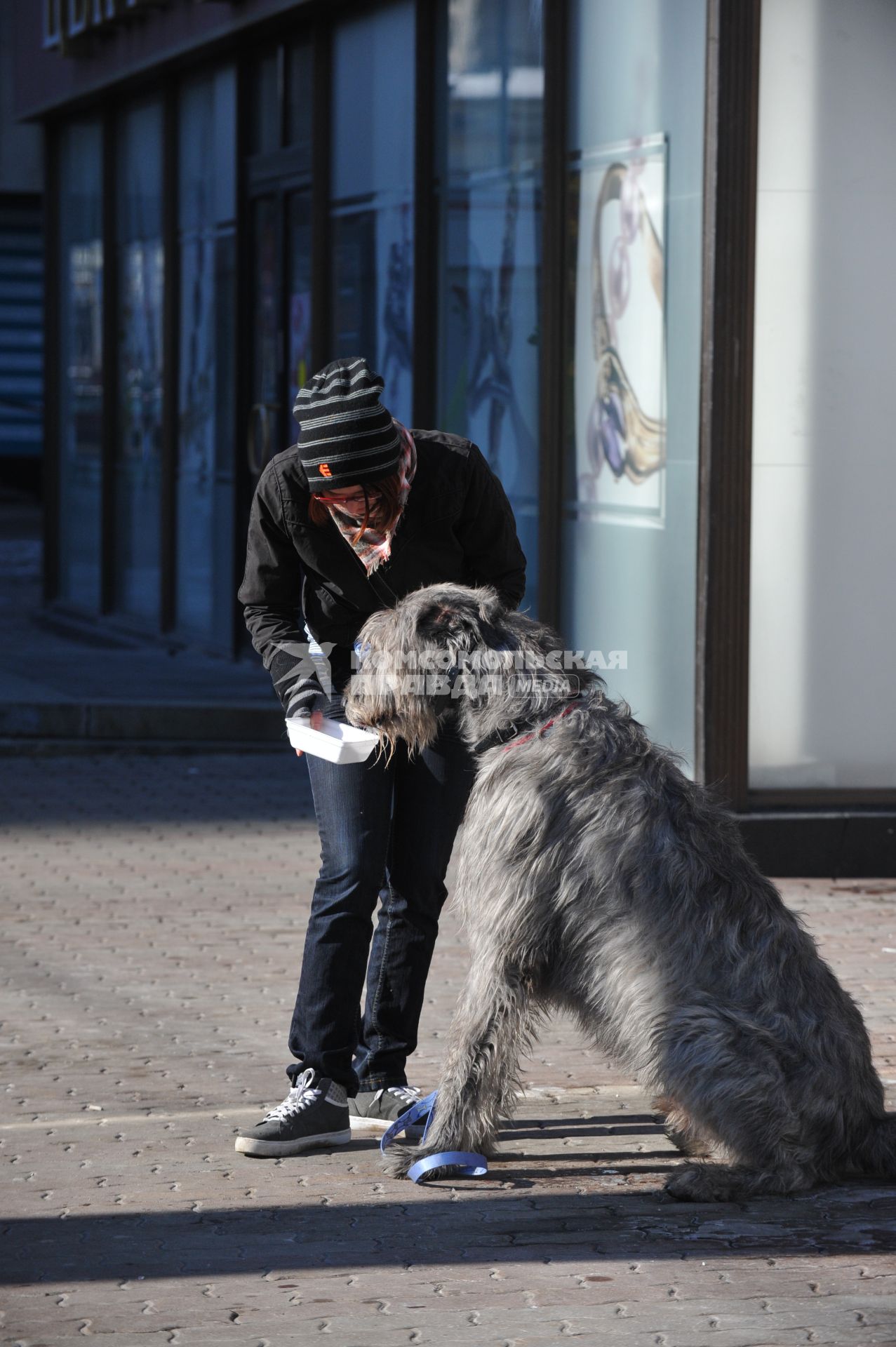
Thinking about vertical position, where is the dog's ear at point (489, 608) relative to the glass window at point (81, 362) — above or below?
below

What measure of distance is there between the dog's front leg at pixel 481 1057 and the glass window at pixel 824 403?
3.88 meters

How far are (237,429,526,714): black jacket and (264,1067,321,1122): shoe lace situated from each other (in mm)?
946

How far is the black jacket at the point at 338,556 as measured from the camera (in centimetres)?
477

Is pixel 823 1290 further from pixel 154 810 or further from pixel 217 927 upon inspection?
pixel 154 810

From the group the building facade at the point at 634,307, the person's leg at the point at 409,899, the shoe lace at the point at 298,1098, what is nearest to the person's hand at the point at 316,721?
the person's leg at the point at 409,899

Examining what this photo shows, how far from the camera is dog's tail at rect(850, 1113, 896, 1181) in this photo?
4.50m

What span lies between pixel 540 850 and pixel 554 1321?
1.12 metres

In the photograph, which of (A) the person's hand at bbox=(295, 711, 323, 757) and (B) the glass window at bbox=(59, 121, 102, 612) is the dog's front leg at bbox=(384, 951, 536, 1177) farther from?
(B) the glass window at bbox=(59, 121, 102, 612)

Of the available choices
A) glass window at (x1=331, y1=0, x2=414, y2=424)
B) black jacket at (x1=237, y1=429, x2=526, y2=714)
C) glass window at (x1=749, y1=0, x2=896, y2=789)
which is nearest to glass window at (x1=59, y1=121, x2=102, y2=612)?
glass window at (x1=331, y1=0, x2=414, y2=424)

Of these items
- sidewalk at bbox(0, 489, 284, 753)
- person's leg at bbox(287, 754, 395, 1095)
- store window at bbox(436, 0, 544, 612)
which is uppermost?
store window at bbox(436, 0, 544, 612)

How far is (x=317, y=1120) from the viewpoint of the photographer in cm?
480

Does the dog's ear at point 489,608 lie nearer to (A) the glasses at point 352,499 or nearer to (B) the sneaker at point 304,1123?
(A) the glasses at point 352,499

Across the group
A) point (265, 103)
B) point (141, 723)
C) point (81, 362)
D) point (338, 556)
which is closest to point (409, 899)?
point (338, 556)

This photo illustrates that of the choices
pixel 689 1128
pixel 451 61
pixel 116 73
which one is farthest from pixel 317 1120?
pixel 116 73
